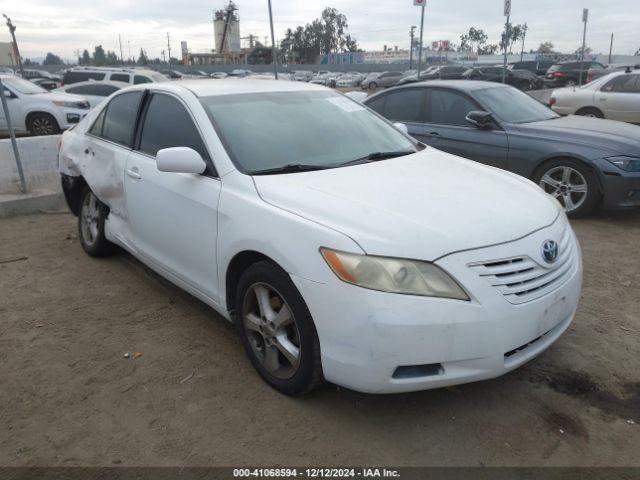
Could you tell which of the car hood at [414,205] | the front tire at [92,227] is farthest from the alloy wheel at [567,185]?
the front tire at [92,227]

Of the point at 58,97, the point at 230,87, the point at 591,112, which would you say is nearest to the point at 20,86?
the point at 58,97

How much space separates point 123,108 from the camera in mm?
4309

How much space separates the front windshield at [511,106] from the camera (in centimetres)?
653

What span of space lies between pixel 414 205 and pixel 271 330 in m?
0.99

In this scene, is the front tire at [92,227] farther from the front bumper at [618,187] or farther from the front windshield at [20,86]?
the front windshield at [20,86]

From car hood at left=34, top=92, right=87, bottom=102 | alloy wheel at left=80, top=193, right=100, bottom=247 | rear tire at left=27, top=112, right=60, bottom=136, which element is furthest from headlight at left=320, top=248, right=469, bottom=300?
car hood at left=34, top=92, right=87, bottom=102

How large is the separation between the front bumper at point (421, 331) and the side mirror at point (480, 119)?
4.22 metres

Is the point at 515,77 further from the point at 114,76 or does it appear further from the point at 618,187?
the point at 618,187

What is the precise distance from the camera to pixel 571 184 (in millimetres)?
5984

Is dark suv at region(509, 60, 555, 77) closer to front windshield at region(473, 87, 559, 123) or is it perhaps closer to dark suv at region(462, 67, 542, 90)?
dark suv at region(462, 67, 542, 90)

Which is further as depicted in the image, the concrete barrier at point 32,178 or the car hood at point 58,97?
the car hood at point 58,97

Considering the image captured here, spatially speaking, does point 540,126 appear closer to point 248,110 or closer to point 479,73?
point 248,110

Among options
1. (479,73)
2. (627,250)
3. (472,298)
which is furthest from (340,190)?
(479,73)

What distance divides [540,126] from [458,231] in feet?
14.9
